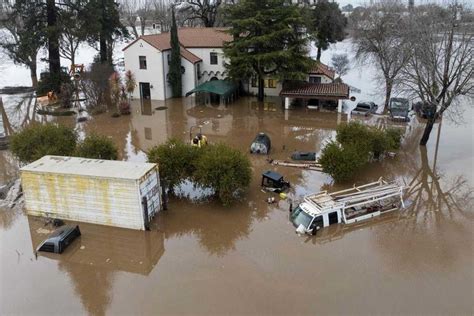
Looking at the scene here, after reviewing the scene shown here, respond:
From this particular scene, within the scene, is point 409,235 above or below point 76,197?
below

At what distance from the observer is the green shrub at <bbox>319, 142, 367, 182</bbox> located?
62.6 feet

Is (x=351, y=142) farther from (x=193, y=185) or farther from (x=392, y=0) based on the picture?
(x=392, y=0)

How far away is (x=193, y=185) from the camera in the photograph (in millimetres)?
19516

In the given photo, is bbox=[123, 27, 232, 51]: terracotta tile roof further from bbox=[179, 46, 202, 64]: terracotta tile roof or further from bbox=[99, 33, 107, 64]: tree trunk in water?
bbox=[99, 33, 107, 64]: tree trunk in water

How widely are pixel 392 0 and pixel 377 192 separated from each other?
41.6 metres

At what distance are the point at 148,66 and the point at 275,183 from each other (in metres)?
22.3

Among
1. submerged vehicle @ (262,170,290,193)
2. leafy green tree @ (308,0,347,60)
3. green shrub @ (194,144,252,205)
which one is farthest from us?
leafy green tree @ (308,0,347,60)

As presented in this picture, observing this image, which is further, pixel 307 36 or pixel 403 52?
pixel 307 36

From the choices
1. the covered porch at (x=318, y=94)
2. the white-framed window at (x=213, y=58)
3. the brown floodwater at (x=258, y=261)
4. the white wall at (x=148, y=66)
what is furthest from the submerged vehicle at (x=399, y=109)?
the white wall at (x=148, y=66)

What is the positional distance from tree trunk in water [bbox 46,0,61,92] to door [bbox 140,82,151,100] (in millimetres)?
7963

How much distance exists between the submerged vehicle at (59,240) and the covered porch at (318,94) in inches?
867

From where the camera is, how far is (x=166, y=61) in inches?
1467

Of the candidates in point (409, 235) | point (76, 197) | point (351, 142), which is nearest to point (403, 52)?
point (351, 142)

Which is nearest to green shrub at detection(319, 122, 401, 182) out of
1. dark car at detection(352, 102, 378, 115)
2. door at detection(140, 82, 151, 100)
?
dark car at detection(352, 102, 378, 115)
